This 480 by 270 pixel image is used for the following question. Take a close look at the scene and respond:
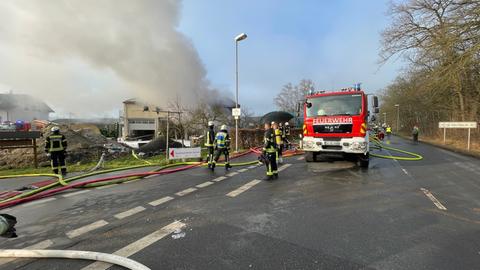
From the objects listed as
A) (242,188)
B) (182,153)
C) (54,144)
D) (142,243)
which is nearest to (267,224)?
(142,243)

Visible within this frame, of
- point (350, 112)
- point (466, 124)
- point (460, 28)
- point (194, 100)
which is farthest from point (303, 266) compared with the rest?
point (194, 100)

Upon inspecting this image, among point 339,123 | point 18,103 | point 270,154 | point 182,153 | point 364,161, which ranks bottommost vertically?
point 364,161

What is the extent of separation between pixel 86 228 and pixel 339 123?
7.11 m

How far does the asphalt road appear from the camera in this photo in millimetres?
2762

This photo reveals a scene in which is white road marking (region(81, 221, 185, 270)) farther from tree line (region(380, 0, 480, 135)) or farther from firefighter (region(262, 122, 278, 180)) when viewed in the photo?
tree line (region(380, 0, 480, 135))

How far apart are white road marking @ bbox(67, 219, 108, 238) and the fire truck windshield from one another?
6927 mm

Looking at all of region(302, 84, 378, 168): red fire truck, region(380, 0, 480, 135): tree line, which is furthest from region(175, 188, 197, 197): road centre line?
region(380, 0, 480, 135): tree line

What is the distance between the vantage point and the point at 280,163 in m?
9.74

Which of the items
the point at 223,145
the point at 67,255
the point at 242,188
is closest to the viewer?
the point at 67,255

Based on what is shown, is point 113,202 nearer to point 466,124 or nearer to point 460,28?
point 460,28

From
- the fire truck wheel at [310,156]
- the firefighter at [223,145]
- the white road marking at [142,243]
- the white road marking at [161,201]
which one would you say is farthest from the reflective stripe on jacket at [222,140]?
the white road marking at [142,243]

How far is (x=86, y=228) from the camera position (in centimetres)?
366

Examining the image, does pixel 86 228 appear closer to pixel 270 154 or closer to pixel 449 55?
pixel 270 154

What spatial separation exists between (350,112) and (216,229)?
628 cm
